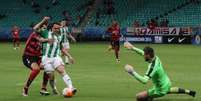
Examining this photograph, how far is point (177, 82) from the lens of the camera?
19594mm

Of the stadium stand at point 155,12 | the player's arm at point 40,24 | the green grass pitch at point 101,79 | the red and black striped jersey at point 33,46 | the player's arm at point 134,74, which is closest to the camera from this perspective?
the player's arm at point 134,74

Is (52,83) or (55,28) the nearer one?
(55,28)

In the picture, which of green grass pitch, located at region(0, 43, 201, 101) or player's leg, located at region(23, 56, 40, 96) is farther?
player's leg, located at region(23, 56, 40, 96)

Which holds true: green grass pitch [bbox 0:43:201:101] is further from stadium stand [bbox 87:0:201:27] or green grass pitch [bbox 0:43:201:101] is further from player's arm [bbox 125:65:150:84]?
stadium stand [bbox 87:0:201:27]

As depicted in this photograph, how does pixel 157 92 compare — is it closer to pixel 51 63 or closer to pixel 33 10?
pixel 51 63

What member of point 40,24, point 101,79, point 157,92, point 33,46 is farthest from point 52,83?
point 101,79

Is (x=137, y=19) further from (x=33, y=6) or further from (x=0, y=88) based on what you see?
(x=0, y=88)

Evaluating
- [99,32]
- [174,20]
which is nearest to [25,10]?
[99,32]

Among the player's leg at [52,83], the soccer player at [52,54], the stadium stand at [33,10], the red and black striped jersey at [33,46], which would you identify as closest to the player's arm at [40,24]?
the soccer player at [52,54]

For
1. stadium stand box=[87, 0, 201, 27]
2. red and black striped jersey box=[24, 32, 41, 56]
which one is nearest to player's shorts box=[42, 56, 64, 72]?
red and black striped jersey box=[24, 32, 41, 56]

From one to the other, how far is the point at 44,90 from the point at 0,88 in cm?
214

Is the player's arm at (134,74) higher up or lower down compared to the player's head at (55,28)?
lower down

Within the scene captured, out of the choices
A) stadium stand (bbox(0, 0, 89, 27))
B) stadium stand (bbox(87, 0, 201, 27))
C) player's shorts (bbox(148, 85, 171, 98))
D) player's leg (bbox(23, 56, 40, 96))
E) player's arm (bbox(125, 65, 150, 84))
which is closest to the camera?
player's arm (bbox(125, 65, 150, 84))

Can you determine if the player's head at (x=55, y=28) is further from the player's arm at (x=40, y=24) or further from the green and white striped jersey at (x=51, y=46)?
the player's arm at (x=40, y=24)
